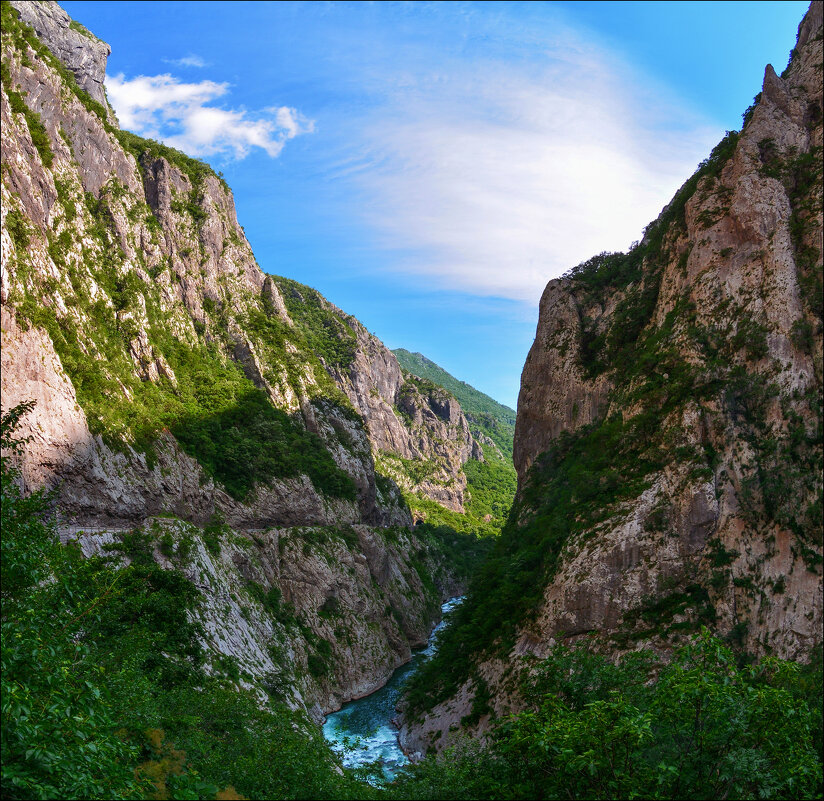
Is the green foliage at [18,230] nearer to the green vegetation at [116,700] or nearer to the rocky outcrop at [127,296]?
the rocky outcrop at [127,296]

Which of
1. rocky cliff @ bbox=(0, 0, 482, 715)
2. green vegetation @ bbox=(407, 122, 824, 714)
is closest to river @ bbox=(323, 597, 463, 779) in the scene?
rocky cliff @ bbox=(0, 0, 482, 715)

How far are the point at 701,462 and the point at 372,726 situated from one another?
32.1 m

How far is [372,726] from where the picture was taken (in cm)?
4753

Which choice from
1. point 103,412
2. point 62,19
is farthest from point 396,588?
point 62,19

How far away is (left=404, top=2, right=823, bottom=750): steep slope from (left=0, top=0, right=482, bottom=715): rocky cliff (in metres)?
15.9

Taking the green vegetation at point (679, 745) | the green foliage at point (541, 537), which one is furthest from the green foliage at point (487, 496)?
the green vegetation at point (679, 745)

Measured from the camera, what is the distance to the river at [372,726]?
3969 cm

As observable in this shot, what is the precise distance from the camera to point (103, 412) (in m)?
40.9

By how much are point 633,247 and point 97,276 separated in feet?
152

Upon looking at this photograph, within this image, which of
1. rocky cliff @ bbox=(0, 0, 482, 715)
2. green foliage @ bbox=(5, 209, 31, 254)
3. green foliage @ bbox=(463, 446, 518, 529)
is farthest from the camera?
green foliage @ bbox=(463, 446, 518, 529)

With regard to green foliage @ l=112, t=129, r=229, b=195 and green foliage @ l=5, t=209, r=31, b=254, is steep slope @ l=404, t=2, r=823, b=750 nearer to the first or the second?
green foliage @ l=5, t=209, r=31, b=254

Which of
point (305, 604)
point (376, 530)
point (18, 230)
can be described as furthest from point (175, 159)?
point (305, 604)

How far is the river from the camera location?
39.7 metres

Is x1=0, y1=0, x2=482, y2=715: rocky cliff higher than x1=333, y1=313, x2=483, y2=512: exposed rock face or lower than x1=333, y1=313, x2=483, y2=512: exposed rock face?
lower
